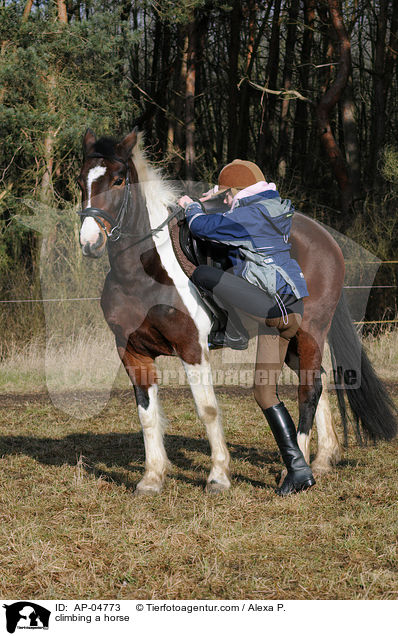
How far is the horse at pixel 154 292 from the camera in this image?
3.83 meters

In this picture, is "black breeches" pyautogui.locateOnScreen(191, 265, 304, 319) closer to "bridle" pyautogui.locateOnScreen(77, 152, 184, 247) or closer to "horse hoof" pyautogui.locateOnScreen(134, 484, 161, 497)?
"bridle" pyautogui.locateOnScreen(77, 152, 184, 247)

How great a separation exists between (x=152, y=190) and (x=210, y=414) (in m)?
1.42

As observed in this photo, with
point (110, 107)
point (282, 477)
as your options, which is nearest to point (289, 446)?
point (282, 477)

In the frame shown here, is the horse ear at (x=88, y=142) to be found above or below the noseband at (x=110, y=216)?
above

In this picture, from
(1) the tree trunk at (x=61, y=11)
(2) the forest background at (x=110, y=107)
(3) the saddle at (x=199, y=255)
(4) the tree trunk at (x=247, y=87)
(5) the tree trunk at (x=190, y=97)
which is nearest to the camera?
(3) the saddle at (x=199, y=255)

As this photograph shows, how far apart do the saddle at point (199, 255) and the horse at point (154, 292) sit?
49 mm

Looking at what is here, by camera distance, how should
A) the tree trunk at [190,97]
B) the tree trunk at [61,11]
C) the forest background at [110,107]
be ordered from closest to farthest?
1. the forest background at [110,107]
2. the tree trunk at [61,11]
3. the tree trunk at [190,97]

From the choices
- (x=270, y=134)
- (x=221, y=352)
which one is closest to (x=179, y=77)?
(x=270, y=134)

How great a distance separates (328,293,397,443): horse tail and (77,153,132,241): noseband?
173cm

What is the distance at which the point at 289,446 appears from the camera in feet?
12.3

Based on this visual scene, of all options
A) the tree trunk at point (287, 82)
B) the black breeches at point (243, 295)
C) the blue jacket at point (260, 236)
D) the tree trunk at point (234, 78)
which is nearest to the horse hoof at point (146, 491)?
the black breeches at point (243, 295)

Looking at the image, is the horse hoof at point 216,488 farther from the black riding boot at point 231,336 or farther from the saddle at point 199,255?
the saddle at point 199,255

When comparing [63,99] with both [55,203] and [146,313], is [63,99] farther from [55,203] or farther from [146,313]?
[146,313]
